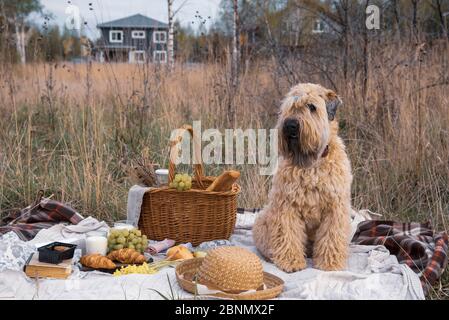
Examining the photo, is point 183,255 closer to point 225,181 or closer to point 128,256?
point 128,256

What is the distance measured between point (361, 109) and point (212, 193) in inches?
95.3

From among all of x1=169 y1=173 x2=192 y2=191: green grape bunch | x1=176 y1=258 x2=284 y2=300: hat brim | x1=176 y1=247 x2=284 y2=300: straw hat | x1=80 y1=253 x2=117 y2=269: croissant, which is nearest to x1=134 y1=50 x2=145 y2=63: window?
x1=169 y1=173 x2=192 y2=191: green grape bunch

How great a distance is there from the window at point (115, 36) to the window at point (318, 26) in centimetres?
248

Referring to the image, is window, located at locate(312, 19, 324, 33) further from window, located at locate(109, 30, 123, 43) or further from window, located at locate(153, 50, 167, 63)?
window, located at locate(109, 30, 123, 43)

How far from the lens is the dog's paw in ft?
11.0

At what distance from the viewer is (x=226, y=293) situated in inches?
111

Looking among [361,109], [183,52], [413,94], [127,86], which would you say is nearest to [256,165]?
[361,109]

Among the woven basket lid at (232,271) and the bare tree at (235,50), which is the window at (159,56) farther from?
the woven basket lid at (232,271)

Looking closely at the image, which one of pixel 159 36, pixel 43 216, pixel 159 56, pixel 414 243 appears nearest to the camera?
pixel 414 243

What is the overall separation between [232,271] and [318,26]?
5.48m

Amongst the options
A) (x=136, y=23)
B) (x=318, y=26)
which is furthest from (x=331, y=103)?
(x=136, y=23)

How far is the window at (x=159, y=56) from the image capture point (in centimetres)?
621

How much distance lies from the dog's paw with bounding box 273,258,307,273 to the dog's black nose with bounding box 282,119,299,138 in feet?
2.42
